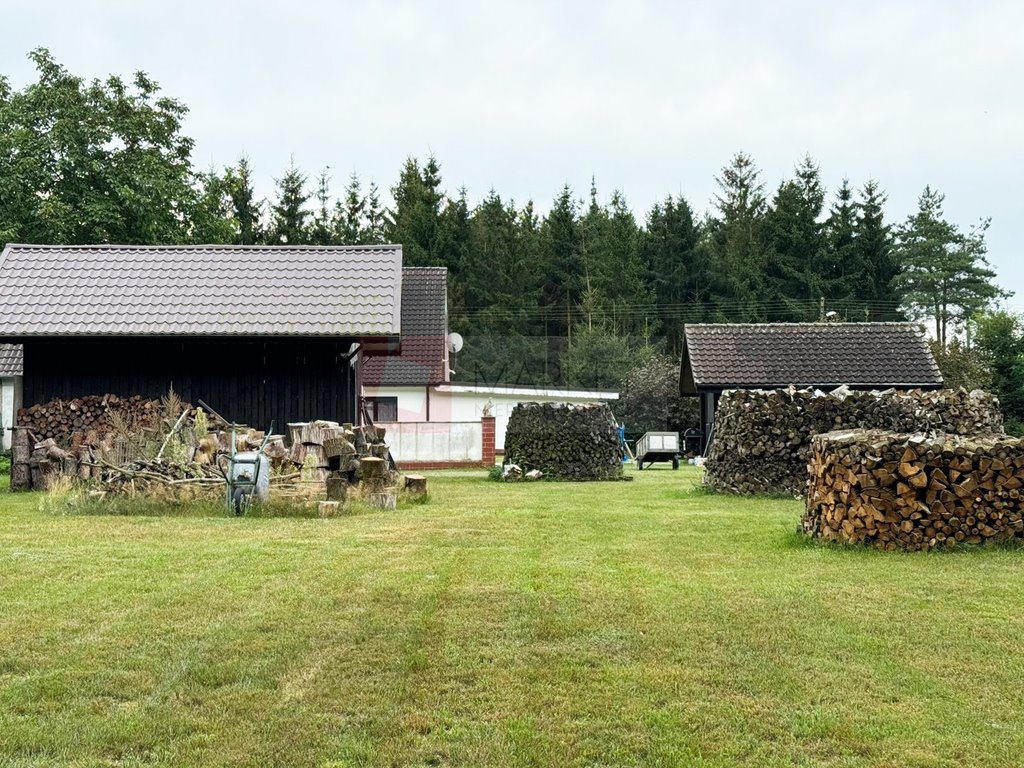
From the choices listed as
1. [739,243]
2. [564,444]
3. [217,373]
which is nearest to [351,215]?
[739,243]

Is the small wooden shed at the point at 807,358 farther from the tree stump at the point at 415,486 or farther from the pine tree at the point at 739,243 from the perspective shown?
the pine tree at the point at 739,243

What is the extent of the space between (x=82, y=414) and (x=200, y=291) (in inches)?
117

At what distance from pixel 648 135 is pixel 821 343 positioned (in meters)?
8.41

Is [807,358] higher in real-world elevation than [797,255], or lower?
lower

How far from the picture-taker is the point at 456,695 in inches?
179

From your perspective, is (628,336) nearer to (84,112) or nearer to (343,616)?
(84,112)

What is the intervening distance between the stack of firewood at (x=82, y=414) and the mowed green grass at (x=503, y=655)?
8602 mm

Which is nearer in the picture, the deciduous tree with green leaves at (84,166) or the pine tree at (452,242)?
the deciduous tree with green leaves at (84,166)

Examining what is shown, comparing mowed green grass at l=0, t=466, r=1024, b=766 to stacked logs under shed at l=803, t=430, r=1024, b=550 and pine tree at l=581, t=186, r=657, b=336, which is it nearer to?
stacked logs under shed at l=803, t=430, r=1024, b=550

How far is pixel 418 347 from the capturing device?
1330 inches

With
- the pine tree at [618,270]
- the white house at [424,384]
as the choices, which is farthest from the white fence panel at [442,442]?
the pine tree at [618,270]

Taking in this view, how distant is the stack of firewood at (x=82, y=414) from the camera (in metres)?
17.8

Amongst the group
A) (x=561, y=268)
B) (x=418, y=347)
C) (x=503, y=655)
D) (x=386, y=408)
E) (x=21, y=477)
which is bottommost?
(x=503, y=655)

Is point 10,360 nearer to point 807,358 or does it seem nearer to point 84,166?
point 84,166
